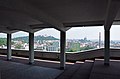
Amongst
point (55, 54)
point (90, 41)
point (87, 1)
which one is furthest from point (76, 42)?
point (87, 1)

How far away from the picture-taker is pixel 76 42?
13781 millimetres

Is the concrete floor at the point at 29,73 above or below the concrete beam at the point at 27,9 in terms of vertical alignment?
below

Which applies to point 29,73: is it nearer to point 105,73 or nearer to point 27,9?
point 105,73

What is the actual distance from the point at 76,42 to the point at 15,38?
8.34 meters

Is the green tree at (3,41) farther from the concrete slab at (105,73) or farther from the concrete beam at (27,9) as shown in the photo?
the concrete slab at (105,73)

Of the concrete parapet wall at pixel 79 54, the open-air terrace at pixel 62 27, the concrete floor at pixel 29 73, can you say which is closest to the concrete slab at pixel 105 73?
the open-air terrace at pixel 62 27

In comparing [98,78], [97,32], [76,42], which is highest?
[97,32]

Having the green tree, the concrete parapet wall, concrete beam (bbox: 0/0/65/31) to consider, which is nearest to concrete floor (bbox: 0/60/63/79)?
the concrete parapet wall

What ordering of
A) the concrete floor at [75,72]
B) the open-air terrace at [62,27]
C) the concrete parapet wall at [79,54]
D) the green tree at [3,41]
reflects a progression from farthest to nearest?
1. the green tree at [3,41]
2. the concrete parapet wall at [79,54]
3. the concrete floor at [75,72]
4. the open-air terrace at [62,27]

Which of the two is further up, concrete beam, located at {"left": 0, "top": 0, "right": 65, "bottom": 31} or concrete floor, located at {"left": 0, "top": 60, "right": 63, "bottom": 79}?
concrete beam, located at {"left": 0, "top": 0, "right": 65, "bottom": 31}

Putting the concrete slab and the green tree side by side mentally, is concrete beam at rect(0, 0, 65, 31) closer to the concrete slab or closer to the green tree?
the concrete slab

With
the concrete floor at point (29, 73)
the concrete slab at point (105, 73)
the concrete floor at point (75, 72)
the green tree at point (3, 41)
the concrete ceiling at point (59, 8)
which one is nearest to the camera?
the concrete ceiling at point (59, 8)

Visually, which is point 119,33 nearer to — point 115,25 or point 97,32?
point 115,25

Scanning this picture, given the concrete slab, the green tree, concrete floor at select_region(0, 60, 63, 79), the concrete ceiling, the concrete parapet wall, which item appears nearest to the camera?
the concrete ceiling
